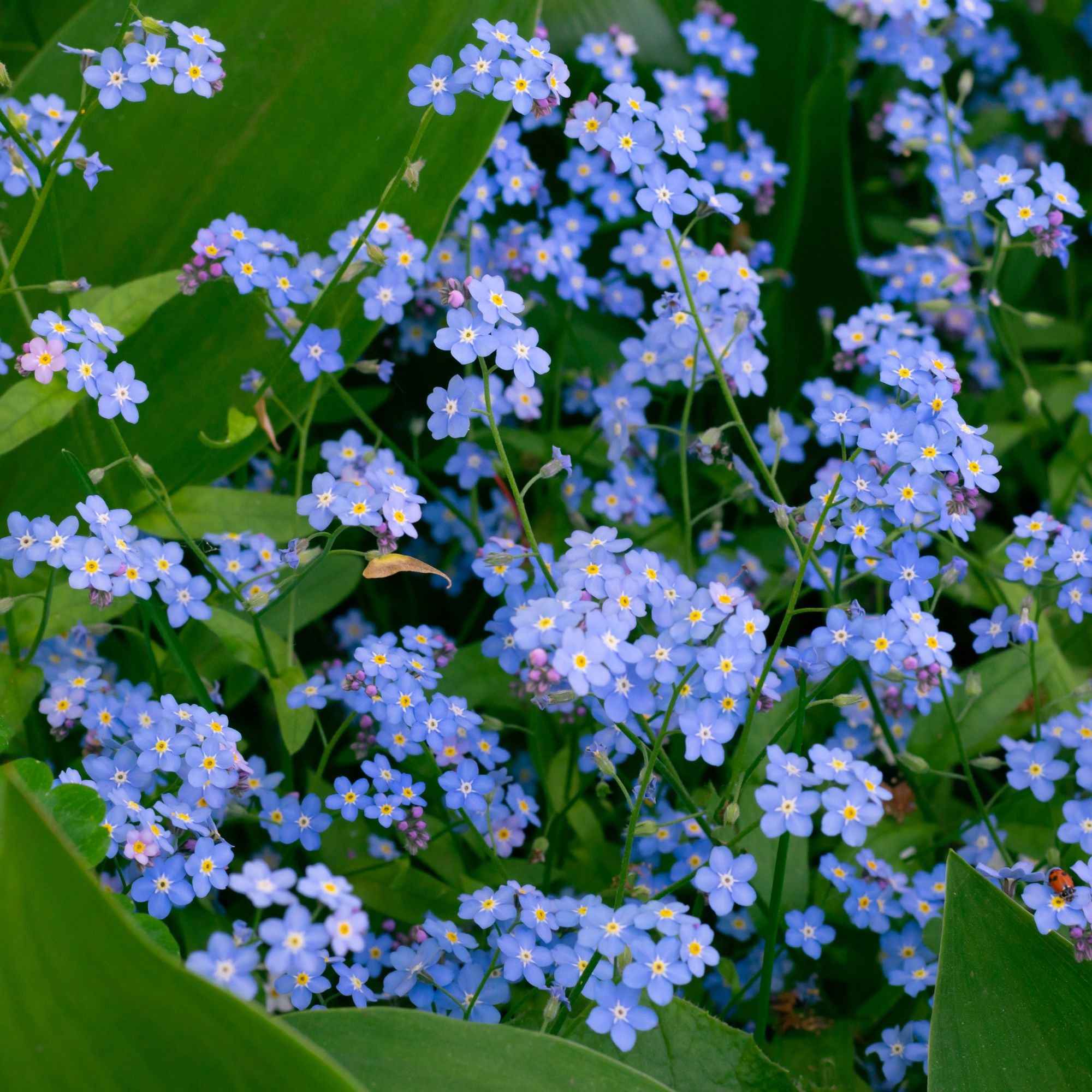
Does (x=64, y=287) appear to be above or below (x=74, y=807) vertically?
above

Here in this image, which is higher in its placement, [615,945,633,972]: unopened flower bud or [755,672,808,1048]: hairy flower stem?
[755,672,808,1048]: hairy flower stem

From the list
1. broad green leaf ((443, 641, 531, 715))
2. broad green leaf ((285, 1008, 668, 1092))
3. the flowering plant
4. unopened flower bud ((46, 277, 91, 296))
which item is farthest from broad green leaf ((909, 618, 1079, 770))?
unopened flower bud ((46, 277, 91, 296))

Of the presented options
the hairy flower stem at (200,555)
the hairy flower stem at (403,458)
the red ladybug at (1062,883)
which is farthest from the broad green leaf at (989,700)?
the hairy flower stem at (200,555)

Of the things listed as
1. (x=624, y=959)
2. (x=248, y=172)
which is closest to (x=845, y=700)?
(x=624, y=959)

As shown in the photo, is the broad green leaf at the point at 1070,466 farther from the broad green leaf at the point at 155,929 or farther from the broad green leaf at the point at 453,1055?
the broad green leaf at the point at 155,929

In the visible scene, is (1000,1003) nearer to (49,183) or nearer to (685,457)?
(685,457)

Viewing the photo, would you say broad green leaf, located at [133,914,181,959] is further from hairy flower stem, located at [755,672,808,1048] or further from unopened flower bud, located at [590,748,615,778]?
hairy flower stem, located at [755,672,808,1048]
